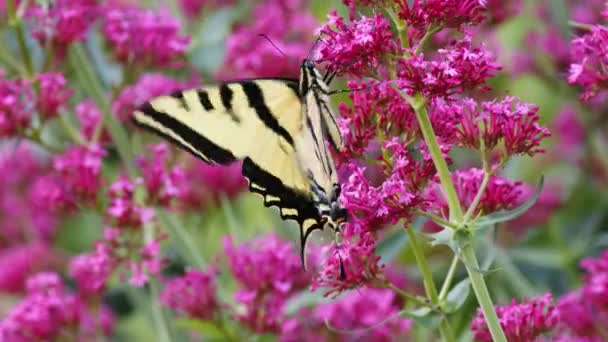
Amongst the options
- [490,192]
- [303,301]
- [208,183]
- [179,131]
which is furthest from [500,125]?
[208,183]

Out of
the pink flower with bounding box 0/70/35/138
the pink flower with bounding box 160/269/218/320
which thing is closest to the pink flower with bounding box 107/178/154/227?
the pink flower with bounding box 160/269/218/320

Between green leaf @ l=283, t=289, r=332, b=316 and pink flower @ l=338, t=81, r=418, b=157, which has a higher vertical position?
pink flower @ l=338, t=81, r=418, b=157

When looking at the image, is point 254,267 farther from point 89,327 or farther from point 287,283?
point 89,327

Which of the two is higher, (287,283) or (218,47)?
(218,47)

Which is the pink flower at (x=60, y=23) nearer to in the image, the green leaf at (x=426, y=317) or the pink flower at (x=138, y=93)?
the pink flower at (x=138, y=93)

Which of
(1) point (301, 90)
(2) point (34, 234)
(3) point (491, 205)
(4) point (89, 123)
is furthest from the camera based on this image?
(2) point (34, 234)

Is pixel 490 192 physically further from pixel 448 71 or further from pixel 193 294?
pixel 193 294

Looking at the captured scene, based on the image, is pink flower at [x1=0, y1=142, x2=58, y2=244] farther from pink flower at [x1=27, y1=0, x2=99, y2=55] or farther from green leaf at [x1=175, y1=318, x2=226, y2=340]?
green leaf at [x1=175, y1=318, x2=226, y2=340]

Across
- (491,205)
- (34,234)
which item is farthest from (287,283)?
(34,234)
